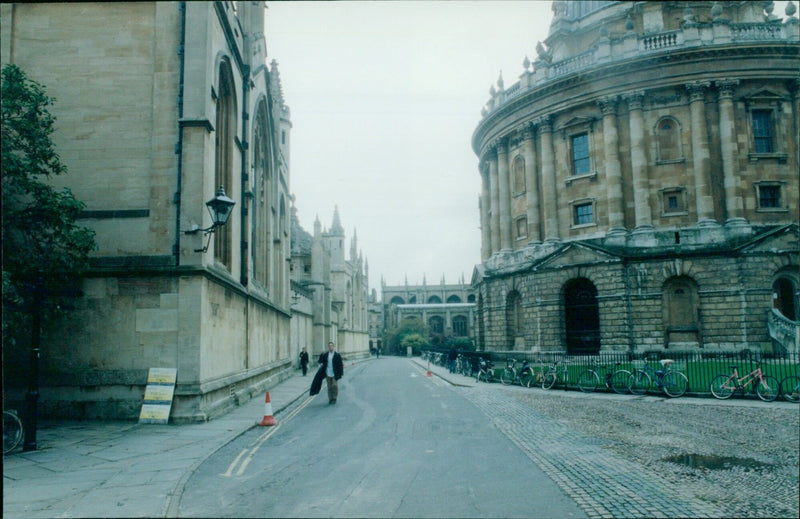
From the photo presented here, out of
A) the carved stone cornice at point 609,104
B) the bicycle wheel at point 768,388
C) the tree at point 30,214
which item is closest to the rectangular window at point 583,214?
the carved stone cornice at point 609,104

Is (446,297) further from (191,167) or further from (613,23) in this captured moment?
(191,167)

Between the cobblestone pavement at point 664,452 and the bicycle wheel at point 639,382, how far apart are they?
1706 mm

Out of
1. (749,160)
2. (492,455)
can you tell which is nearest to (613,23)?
(749,160)

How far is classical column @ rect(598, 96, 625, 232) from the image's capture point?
1439 inches

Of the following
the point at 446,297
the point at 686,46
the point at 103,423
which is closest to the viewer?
the point at 103,423

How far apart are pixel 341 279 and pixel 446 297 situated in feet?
215

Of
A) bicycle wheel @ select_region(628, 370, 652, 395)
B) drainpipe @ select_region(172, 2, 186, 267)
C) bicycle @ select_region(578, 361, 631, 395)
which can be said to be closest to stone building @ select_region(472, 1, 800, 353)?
bicycle @ select_region(578, 361, 631, 395)

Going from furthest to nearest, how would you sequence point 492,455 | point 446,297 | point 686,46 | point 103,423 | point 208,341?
point 446,297
point 686,46
point 208,341
point 103,423
point 492,455

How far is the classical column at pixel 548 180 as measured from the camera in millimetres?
39688

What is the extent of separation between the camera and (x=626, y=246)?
35750 mm

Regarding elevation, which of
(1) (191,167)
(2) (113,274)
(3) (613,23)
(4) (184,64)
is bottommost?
(2) (113,274)

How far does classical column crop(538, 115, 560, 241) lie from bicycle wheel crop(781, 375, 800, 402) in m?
24.8

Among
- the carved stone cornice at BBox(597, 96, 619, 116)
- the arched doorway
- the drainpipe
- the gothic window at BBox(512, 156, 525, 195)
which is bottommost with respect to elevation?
the arched doorway

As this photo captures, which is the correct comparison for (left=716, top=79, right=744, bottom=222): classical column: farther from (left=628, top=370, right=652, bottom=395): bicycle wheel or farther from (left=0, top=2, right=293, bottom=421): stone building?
(left=0, top=2, right=293, bottom=421): stone building
